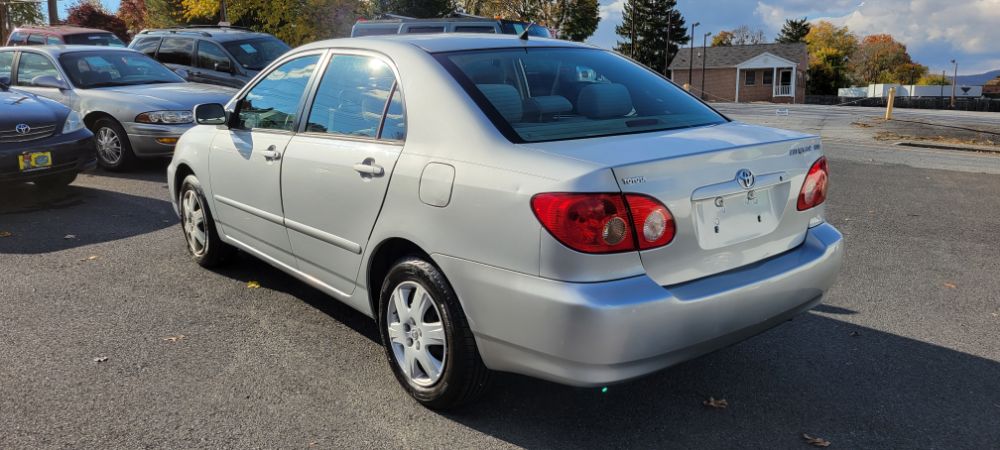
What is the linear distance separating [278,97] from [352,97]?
87cm

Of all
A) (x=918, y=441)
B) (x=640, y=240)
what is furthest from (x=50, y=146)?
(x=918, y=441)

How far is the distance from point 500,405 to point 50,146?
6.51m

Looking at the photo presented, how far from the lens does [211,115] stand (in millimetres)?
4855

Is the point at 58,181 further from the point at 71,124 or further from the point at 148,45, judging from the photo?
the point at 148,45

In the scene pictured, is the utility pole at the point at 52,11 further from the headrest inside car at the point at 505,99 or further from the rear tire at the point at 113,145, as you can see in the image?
the headrest inside car at the point at 505,99

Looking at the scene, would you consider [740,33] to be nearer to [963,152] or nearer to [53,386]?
[963,152]

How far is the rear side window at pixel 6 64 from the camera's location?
34.6ft

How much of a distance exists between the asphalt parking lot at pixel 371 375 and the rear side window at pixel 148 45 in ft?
30.5

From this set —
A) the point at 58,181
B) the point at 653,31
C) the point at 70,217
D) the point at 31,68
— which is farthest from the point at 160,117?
the point at 653,31

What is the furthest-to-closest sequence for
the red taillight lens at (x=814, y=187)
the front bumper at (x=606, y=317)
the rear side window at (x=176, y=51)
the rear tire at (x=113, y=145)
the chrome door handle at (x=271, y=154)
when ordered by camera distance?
1. the rear side window at (x=176, y=51)
2. the rear tire at (x=113, y=145)
3. the chrome door handle at (x=271, y=154)
4. the red taillight lens at (x=814, y=187)
5. the front bumper at (x=606, y=317)

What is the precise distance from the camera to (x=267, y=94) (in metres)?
4.65

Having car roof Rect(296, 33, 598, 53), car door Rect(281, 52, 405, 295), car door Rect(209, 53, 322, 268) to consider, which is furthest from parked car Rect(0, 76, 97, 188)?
car roof Rect(296, 33, 598, 53)

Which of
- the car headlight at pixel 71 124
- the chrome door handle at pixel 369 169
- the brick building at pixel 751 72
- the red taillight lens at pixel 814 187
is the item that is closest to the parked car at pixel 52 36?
the car headlight at pixel 71 124

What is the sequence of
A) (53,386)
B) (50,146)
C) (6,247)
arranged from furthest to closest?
(50,146) < (6,247) < (53,386)
